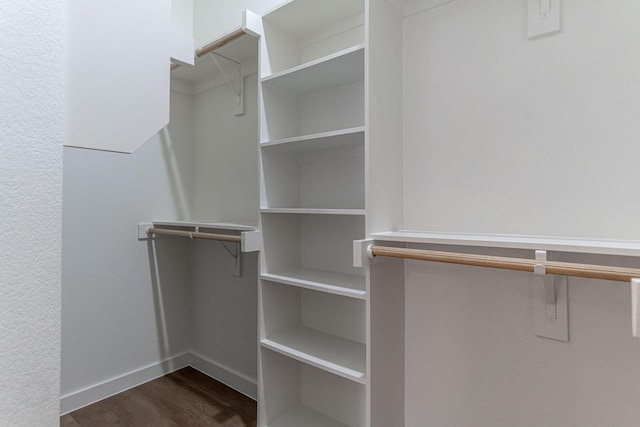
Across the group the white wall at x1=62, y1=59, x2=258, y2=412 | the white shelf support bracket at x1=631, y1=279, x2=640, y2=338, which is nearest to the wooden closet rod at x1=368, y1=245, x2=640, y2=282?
the white shelf support bracket at x1=631, y1=279, x2=640, y2=338

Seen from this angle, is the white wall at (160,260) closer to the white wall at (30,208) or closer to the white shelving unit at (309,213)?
the white shelving unit at (309,213)

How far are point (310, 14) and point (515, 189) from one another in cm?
117

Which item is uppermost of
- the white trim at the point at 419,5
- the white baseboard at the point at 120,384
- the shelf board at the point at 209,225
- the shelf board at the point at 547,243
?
the white trim at the point at 419,5

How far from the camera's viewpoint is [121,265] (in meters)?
2.21

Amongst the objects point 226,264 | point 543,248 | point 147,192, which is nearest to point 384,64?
point 543,248

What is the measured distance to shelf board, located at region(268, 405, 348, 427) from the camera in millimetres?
1646

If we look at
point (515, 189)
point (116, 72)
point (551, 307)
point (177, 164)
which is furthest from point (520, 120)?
point (177, 164)

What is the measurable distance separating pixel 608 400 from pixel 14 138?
69.6 inches

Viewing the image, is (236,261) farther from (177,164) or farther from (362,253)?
(362,253)

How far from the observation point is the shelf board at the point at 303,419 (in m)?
1.65

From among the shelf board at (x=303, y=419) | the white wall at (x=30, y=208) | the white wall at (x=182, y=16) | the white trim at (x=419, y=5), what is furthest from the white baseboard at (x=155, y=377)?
the white wall at (x=182, y=16)

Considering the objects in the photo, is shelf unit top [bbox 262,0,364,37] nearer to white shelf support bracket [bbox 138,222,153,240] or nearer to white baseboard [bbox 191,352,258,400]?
white shelf support bracket [bbox 138,222,153,240]

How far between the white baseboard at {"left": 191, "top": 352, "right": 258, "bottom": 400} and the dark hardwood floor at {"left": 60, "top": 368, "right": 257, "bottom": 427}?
3cm

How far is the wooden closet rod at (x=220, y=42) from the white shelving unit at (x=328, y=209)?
0.42 feet
